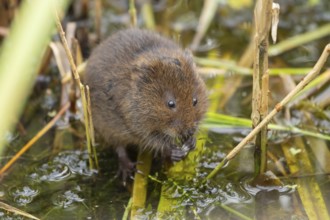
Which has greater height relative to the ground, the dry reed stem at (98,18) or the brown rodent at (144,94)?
the dry reed stem at (98,18)

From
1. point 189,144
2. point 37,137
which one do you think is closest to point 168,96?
point 189,144

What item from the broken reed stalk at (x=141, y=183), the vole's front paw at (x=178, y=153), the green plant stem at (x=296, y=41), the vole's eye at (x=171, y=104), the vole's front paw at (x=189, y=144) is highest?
the green plant stem at (x=296, y=41)

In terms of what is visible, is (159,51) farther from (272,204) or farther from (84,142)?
(272,204)

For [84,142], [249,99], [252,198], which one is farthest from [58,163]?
[249,99]

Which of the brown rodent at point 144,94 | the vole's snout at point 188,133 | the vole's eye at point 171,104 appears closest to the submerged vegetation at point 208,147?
the brown rodent at point 144,94

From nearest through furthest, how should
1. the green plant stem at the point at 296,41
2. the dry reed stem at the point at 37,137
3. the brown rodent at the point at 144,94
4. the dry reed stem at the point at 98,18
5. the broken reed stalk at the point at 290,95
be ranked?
the broken reed stalk at the point at 290,95 → the brown rodent at the point at 144,94 → the dry reed stem at the point at 37,137 → the green plant stem at the point at 296,41 → the dry reed stem at the point at 98,18

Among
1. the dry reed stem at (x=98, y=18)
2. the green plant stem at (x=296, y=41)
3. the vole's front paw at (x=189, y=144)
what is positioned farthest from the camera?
the dry reed stem at (x=98, y=18)

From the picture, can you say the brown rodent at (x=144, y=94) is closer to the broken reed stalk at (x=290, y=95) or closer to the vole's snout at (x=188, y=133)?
the vole's snout at (x=188, y=133)

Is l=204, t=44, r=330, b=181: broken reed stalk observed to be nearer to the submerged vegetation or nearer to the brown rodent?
the submerged vegetation
